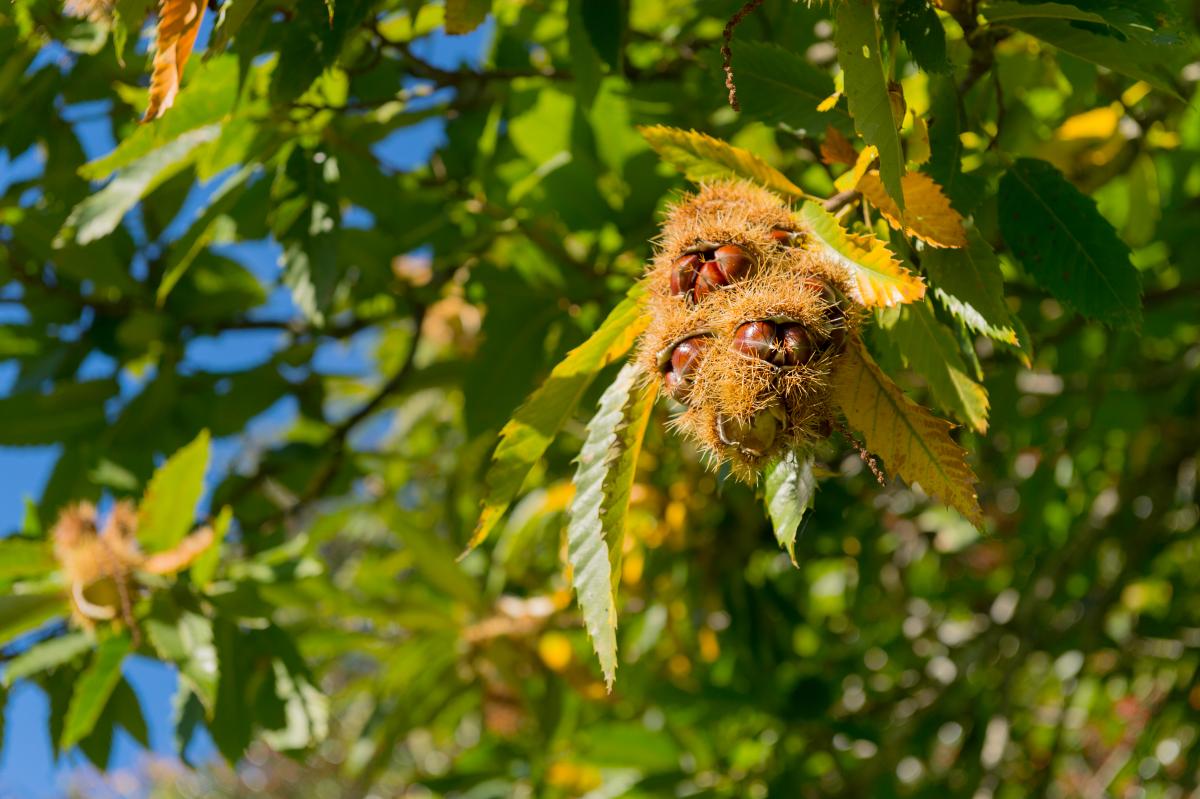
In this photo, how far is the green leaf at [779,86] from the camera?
4.35 feet

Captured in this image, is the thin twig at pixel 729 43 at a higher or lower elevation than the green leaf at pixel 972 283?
higher

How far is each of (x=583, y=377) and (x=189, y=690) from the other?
1.30m

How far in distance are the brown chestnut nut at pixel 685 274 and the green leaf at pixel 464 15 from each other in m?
0.61

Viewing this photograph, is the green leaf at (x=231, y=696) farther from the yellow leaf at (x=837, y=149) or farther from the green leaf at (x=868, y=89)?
the green leaf at (x=868, y=89)

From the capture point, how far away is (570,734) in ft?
9.55

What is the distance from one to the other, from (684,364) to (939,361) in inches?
10.5

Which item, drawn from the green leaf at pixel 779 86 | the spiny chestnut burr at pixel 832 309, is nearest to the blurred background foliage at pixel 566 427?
the green leaf at pixel 779 86

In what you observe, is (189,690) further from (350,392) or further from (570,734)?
(350,392)

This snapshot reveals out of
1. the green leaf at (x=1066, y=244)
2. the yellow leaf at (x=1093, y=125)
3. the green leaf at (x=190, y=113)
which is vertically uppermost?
the green leaf at (x=190, y=113)

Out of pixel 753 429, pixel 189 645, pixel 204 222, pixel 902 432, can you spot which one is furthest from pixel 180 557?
pixel 902 432

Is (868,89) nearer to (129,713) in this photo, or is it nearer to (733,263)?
(733,263)

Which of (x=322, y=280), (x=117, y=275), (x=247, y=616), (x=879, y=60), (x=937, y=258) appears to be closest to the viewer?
(x=879, y=60)

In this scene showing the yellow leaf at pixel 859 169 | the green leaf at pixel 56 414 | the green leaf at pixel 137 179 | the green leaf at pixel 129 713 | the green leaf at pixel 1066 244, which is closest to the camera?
the yellow leaf at pixel 859 169

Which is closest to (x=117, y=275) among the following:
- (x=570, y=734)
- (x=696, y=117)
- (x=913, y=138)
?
(x=696, y=117)
